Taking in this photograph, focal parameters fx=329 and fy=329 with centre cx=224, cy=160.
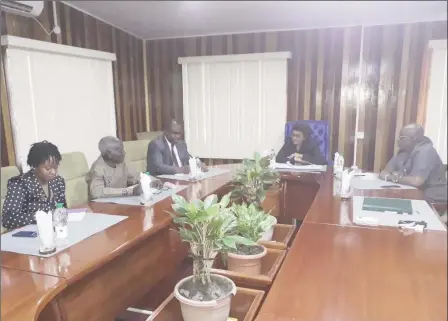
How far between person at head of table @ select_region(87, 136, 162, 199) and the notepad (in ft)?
3.41

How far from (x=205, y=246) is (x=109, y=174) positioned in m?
1.05

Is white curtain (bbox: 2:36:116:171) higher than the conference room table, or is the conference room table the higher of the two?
white curtain (bbox: 2:36:116:171)

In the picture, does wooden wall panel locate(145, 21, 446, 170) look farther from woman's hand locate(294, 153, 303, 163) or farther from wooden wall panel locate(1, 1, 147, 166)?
wooden wall panel locate(1, 1, 147, 166)

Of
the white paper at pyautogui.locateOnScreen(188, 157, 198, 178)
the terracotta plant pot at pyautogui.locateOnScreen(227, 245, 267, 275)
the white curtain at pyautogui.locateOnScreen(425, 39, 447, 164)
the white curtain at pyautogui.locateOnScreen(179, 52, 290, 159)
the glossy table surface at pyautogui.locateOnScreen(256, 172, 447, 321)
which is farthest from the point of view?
the white paper at pyautogui.locateOnScreen(188, 157, 198, 178)

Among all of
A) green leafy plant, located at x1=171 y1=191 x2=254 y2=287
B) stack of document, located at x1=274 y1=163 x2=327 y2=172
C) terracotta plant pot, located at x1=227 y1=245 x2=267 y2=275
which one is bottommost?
terracotta plant pot, located at x1=227 y1=245 x2=267 y2=275

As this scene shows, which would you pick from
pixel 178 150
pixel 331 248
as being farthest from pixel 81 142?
pixel 331 248

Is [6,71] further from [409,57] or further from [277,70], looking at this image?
[409,57]

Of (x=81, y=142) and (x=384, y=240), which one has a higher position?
(x=81, y=142)

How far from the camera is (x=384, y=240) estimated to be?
1.02m

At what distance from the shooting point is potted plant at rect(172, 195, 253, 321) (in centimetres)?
83

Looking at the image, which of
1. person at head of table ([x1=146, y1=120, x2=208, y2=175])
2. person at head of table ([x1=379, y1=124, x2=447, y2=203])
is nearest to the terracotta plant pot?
person at head of table ([x1=379, y1=124, x2=447, y2=203])

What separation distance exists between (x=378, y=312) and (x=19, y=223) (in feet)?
4.15

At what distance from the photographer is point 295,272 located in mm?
853

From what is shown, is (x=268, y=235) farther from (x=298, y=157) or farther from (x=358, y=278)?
(x=298, y=157)
